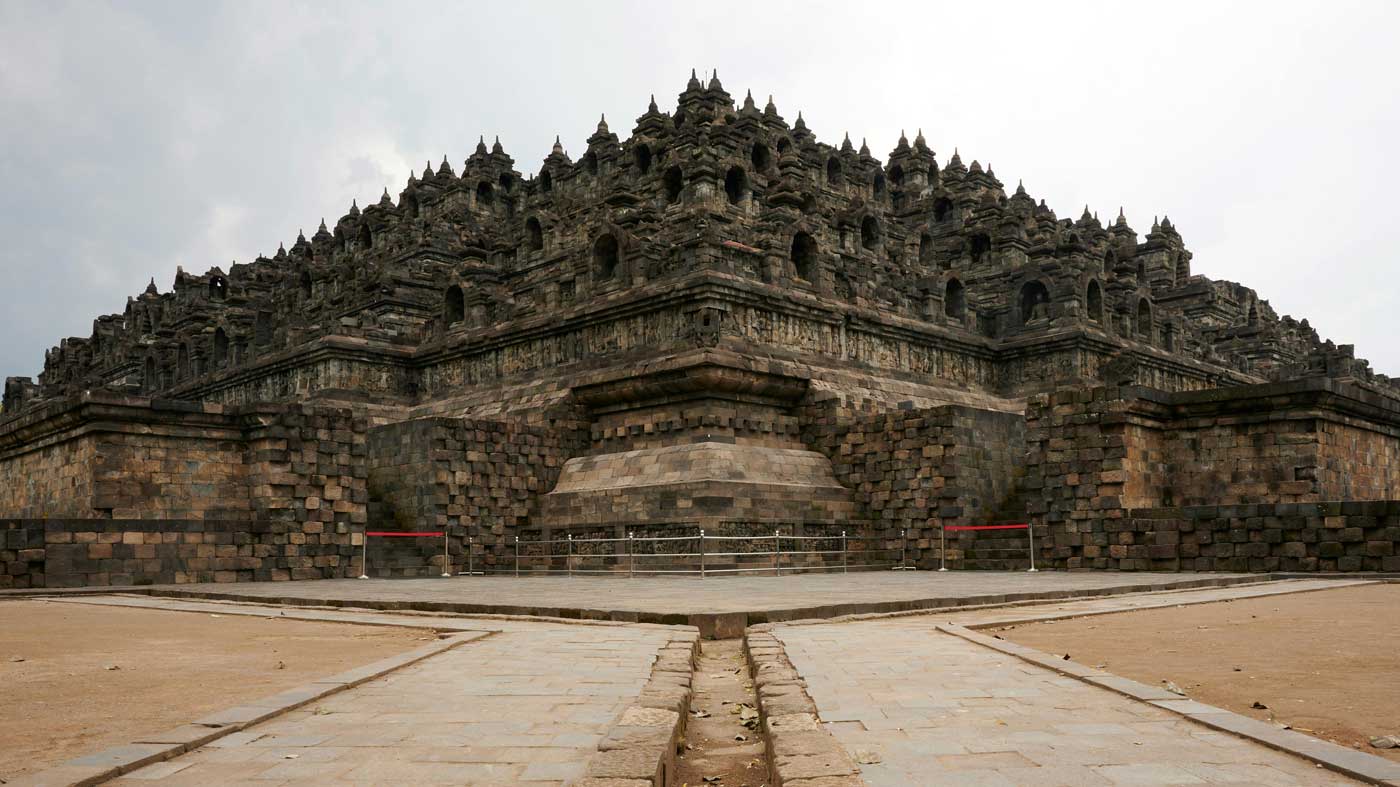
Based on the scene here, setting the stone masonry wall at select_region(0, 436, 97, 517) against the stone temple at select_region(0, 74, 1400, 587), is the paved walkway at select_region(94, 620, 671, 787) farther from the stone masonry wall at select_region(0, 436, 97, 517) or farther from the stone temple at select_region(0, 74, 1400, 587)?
the stone masonry wall at select_region(0, 436, 97, 517)

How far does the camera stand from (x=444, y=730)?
5.49m

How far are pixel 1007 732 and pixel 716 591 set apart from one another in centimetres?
1034

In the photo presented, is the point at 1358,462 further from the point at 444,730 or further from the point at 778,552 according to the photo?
the point at 444,730

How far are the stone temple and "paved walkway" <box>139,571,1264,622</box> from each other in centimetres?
202

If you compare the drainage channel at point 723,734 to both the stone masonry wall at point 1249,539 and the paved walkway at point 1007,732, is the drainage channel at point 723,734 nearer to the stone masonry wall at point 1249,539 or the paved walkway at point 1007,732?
the paved walkway at point 1007,732

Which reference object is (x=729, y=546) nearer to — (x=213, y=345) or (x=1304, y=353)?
(x=213, y=345)

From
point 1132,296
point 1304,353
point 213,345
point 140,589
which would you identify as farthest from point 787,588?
point 1304,353

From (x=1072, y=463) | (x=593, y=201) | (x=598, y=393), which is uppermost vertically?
(x=593, y=201)

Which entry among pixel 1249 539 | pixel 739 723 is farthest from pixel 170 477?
pixel 1249 539

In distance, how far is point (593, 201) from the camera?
118ft

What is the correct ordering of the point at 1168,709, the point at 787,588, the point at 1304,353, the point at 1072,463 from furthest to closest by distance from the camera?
1. the point at 1304,353
2. the point at 1072,463
3. the point at 787,588
4. the point at 1168,709

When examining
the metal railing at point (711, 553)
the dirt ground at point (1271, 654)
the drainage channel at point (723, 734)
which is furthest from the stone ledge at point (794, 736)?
the metal railing at point (711, 553)

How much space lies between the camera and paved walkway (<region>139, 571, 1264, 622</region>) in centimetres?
1244

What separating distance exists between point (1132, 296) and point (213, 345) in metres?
32.7
